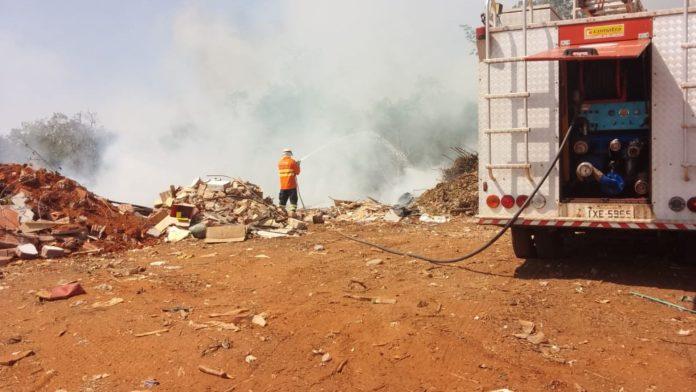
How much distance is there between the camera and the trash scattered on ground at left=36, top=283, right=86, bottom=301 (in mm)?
5988

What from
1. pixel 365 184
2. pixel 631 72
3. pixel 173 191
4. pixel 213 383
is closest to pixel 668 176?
pixel 631 72

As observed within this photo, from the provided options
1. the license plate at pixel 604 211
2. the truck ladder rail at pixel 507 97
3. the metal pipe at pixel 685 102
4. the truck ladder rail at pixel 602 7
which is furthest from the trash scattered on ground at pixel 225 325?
the truck ladder rail at pixel 602 7

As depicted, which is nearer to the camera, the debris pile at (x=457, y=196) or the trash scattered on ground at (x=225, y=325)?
the trash scattered on ground at (x=225, y=325)

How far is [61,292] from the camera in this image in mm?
6062

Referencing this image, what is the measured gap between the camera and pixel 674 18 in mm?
5551

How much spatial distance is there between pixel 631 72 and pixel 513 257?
2.73 m

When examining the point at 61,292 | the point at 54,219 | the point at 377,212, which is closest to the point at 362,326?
the point at 61,292

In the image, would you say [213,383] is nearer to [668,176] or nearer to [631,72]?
[668,176]

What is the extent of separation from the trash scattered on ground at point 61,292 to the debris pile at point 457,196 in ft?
28.8

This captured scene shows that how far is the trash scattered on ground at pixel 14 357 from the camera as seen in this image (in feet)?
14.2

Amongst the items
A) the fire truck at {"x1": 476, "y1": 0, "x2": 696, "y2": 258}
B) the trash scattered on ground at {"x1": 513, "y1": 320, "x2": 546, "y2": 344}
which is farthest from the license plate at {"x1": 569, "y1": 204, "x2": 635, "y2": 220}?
the trash scattered on ground at {"x1": 513, "y1": 320, "x2": 546, "y2": 344}

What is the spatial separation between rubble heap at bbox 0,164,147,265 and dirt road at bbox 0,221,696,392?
123 cm

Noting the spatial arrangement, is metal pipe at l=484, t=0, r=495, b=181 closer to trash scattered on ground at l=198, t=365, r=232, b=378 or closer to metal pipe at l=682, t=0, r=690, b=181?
metal pipe at l=682, t=0, r=690, b=181

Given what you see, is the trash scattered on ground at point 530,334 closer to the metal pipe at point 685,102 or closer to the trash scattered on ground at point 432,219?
the metal pipe at point 685,102
